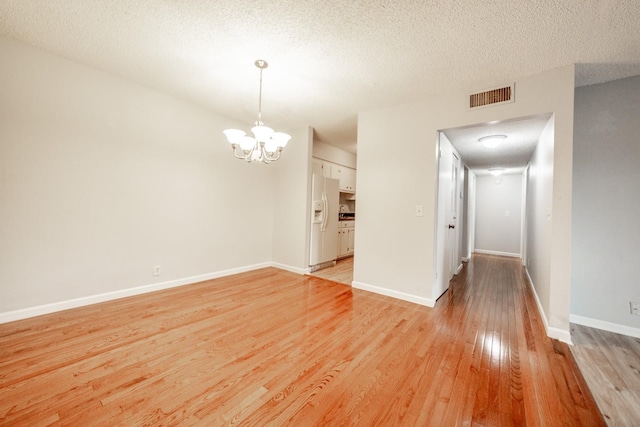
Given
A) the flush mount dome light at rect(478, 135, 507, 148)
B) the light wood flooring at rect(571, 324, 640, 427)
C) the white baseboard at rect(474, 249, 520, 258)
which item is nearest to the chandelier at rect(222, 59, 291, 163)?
the flush mount dome light at rect(478, 135, 507, 148)

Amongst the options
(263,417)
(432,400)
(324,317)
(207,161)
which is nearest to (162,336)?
(263,417)

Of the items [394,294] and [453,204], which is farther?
[453,204]

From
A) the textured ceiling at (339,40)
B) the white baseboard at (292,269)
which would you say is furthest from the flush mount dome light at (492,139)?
the white baseboard at (292,269)

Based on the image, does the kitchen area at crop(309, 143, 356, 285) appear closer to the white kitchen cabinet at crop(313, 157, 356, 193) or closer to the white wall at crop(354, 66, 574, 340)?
the white kitchen cabinet at crop(313, 157, 356, 193)

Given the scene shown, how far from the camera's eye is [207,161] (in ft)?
12.5

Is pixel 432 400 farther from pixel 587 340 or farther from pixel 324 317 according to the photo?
pixel 587 340

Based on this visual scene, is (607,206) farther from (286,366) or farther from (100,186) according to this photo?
(100,186)

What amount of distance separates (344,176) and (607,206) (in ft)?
14.3

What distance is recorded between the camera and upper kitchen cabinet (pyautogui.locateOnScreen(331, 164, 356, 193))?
5688 mm

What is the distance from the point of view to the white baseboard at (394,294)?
3045 mm

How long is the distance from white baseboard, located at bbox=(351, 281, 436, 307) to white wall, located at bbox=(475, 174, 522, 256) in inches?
213

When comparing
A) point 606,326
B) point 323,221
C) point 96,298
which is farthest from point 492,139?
point 96,298

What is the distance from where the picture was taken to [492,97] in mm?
2705

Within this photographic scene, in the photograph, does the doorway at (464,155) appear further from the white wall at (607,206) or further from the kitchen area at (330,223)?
the kitchen area at (330,223)
